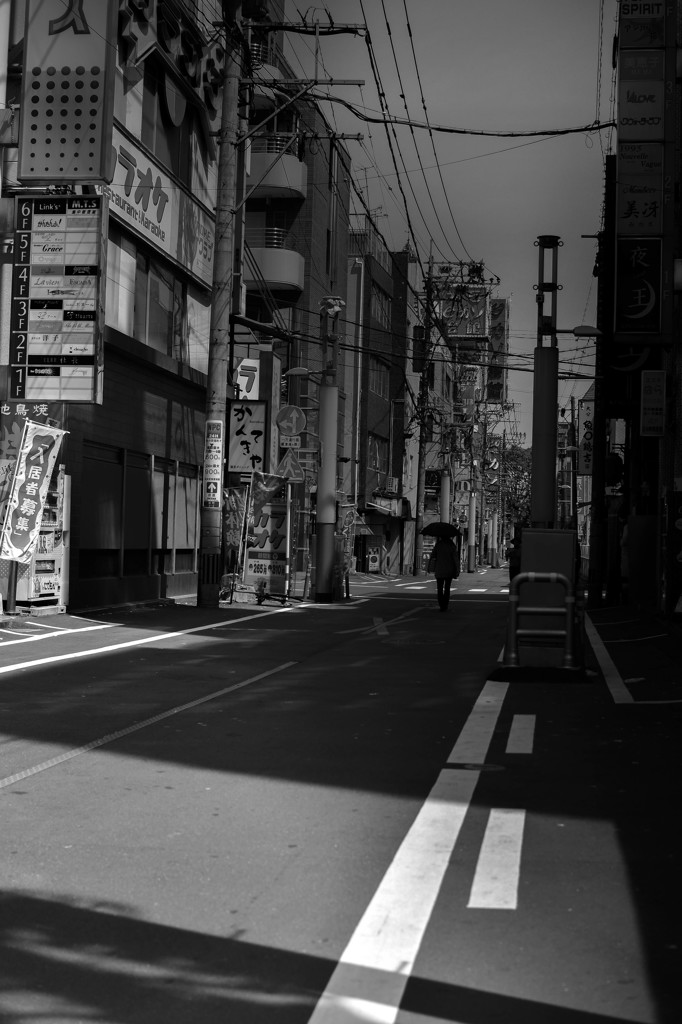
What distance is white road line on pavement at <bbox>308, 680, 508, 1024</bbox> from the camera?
13.0ft

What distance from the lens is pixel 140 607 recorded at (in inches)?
986

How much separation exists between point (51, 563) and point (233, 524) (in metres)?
6.50

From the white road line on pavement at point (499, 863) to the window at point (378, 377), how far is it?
58.4 m

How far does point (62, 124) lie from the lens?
2067 cm

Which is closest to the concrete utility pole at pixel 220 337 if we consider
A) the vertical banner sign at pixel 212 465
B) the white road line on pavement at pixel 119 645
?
the vertical banner sign at pixel 212 465

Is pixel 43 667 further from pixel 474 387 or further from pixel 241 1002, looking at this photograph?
pixel 474 387

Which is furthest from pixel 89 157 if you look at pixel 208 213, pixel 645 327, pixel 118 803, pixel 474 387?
pixel 474 387

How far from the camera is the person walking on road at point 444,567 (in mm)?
26984

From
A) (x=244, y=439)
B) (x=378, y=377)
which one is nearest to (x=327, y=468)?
(x=244, y=439)

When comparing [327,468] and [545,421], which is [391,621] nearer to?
[545,421]

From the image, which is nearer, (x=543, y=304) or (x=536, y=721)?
(x=536, y=721)

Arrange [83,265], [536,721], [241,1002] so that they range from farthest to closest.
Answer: [83,265]
[536,721]
[241,1002]

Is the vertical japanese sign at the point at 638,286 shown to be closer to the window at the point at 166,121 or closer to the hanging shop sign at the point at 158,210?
the hanging shop sign at the point at 158,210

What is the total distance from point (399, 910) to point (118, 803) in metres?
2.36
